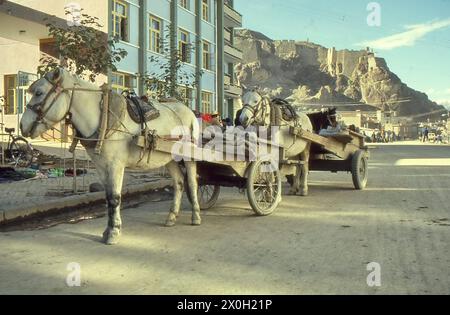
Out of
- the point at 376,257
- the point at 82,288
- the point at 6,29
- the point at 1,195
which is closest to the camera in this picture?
the point at 82,288

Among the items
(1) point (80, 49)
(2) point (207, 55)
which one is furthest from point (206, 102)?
(1) point (80, 49)

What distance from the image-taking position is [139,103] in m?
6.07

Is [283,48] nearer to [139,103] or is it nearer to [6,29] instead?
[6,29]

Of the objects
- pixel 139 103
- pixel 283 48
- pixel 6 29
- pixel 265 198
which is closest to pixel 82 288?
pixel 139 103

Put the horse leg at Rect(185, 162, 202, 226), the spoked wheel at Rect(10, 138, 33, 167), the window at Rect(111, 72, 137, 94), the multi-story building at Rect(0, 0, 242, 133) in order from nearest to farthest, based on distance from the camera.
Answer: the horse leg at Rect(185, 162, 202, 226) < the spoked wheel at Rect(10, 138, 33, 167) < the multi-story building at Rect(0, 0, 242, 133) < the window at Rect(111, 72, 137, 94)

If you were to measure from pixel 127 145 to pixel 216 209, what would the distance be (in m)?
2.68

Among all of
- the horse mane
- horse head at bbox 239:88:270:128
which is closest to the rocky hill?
the horse mane

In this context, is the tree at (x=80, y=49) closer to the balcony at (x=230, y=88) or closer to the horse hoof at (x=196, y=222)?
the horse hoof at (x=196, y=222)

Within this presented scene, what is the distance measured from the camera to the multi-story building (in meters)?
18.9

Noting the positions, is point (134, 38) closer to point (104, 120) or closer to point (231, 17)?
point (231, 17)

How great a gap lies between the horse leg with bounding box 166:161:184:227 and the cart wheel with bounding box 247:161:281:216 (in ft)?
3.49

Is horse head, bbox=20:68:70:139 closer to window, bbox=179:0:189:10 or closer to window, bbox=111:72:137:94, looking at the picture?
window, bbox=111:72:137:94

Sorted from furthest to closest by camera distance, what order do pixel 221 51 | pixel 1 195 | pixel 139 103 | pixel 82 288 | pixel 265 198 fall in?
pixel 221 51 → pixel 1 195 → pixel 265 198 → pixel 139 103 → pixel 82 288

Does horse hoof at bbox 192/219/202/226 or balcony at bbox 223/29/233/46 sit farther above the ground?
balcony at bbox 223/29/233/46
